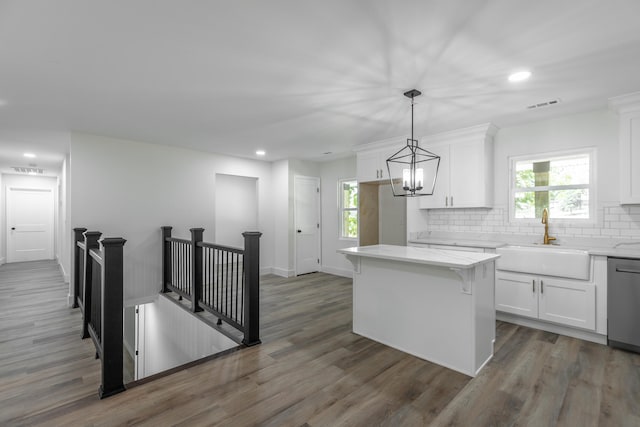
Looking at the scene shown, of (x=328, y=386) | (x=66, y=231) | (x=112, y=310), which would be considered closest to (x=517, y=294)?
(x=328, y=386)

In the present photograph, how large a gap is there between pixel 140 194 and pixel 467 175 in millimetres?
4924

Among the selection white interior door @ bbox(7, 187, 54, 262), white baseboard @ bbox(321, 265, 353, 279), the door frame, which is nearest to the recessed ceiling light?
white baseboard @ bbox(321, 265, 353, 279)

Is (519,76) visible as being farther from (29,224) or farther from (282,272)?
(29,224)

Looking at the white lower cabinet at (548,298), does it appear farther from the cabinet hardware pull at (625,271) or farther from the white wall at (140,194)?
the white wall at (140,194)

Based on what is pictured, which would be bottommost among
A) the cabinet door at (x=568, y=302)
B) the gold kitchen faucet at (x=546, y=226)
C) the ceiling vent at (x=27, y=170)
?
the cabinet door at (x=568, y=302)

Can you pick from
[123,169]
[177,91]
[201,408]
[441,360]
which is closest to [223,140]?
[123,169]

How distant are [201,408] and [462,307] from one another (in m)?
2.06

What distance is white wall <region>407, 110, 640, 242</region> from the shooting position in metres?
3.36

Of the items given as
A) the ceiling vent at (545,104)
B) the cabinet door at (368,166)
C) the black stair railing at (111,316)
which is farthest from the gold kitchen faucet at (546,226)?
the black stair railing at (111,316)

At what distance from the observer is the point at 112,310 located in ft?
7.50

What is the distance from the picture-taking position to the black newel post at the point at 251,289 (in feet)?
9.92

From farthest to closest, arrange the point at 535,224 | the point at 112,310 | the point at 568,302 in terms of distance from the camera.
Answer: the point at 535,224, the point at 568,302, the point at 112,310

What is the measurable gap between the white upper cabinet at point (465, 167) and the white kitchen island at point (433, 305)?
1.61m

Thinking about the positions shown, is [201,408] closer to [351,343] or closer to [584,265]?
[351,343]
